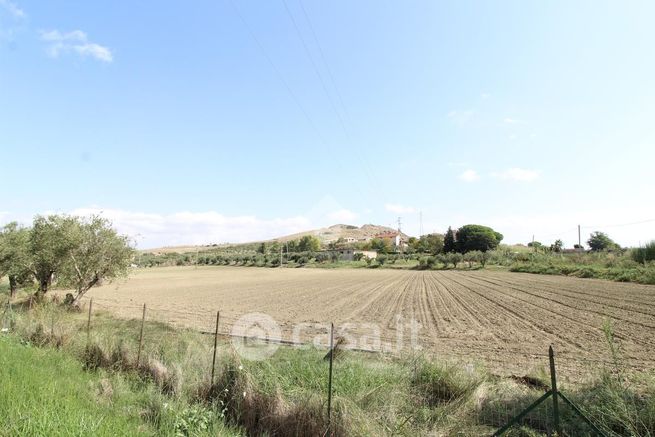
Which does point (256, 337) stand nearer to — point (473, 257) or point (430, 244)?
point (473, 257)

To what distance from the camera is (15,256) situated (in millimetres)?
23344

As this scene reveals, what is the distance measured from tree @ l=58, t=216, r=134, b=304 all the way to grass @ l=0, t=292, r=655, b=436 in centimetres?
1415

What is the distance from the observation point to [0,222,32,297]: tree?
22578mm

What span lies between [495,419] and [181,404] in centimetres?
519

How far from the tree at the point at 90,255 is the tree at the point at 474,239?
111m

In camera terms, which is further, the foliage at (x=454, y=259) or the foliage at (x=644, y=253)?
the foliage at (x=454, y=259)

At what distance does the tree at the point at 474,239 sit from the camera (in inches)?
4710

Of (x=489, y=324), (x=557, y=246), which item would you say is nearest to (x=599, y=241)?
(x=557, y=246)

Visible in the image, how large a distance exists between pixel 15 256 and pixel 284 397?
983 inches

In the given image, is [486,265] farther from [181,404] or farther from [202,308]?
[181,404]

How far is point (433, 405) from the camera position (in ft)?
20.7

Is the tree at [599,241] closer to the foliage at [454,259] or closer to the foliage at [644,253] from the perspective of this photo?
the foliage at [454,259]

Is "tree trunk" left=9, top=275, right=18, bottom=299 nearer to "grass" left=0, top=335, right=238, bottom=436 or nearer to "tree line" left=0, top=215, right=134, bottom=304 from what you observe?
"tree line" left=0, top=215, right=134, bottom=304

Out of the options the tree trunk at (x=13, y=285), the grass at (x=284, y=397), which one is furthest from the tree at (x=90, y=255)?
the grass at (x=284, y=397)
